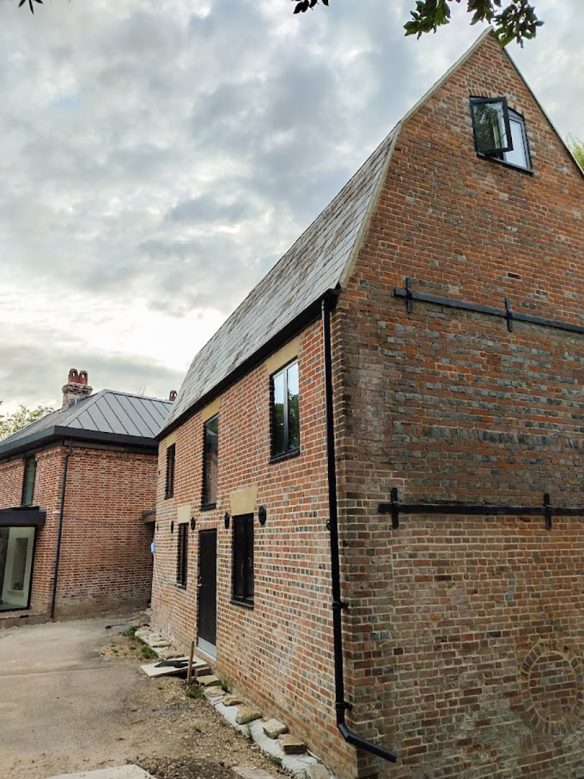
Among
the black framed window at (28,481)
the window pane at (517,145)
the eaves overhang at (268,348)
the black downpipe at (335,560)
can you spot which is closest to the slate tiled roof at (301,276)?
the eaves overhang at (268,348)

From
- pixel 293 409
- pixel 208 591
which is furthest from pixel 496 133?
pixel 208 591

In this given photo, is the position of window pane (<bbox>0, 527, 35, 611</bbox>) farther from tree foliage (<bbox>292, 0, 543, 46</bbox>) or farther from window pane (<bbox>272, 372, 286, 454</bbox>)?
tree foliage (<bbox>292, 0, 543, 46</bbox>)

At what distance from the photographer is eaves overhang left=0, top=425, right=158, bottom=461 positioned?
57.5 ft

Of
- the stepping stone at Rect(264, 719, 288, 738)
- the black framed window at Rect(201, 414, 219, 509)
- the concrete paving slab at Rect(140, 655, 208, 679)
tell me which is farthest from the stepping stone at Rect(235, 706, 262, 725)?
the black framed window at Rect(201, 414, 219, 509)

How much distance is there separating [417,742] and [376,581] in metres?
1.54

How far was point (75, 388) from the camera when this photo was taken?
2462 cm

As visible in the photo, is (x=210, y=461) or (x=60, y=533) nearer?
(x=210, y=461)

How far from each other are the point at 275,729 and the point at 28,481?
1649cm

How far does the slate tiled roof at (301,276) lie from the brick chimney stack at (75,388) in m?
12.5

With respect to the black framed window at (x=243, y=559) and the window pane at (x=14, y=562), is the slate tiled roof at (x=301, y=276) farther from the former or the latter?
the window pane at (x=14, y=562)

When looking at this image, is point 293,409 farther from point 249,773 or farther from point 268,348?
point 249,773

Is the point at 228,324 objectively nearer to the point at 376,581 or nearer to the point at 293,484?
the point at 293,484

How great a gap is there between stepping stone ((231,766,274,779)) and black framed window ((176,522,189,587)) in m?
6.86

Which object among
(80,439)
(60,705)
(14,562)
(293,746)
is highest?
(80,439)
